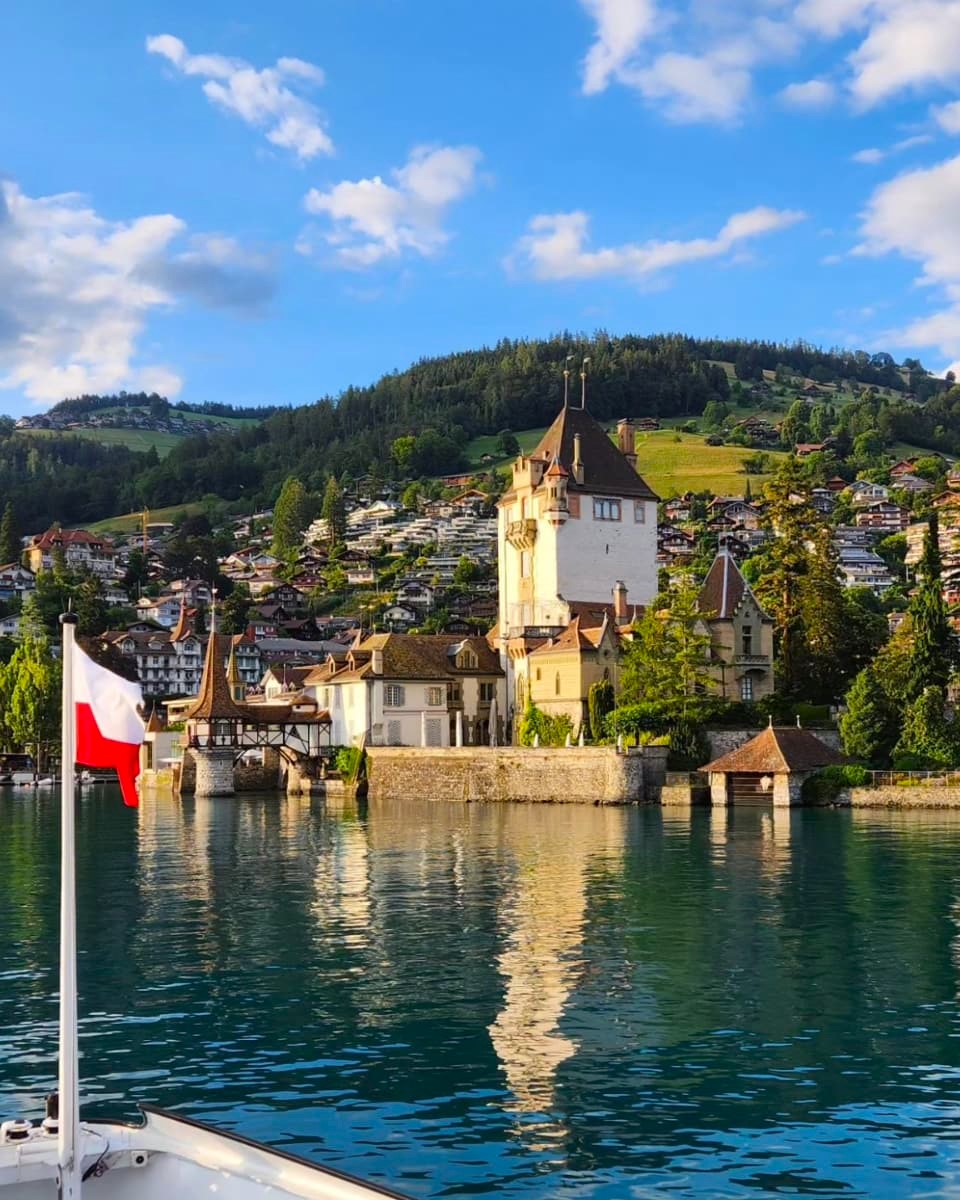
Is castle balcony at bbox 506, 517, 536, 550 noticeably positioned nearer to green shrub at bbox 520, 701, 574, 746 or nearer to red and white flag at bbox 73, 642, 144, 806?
green shrub at bbox 520, 701, 574, 746

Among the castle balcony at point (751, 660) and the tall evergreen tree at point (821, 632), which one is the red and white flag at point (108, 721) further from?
the tall evergreen tree at point (821, 632)

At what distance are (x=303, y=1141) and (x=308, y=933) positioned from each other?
15.4m

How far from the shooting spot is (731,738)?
78.6m

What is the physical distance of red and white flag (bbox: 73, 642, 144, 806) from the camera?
1169 centimetres

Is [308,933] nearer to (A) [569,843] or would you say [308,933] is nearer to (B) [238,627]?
(A) [569,843]

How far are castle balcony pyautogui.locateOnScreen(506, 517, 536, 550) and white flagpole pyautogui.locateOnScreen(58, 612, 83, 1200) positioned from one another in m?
89.1

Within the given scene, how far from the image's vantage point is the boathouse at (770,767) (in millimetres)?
68688

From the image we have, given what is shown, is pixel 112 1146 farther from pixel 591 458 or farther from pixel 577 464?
pixel 591 458

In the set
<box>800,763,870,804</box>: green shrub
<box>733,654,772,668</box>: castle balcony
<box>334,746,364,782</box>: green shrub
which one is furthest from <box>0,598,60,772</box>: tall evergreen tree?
<box>800,763,870,804</box>: green shrub

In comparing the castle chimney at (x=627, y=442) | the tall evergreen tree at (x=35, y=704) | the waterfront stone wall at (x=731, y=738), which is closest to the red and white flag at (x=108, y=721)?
the waterfront stone wall at (x=731, y=738)

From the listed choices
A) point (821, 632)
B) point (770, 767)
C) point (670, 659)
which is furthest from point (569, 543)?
point (770, 767)

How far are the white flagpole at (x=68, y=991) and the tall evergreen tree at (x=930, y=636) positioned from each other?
218ft

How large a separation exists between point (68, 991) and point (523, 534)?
90792 mm

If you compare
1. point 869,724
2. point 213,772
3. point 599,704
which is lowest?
point 213,772
